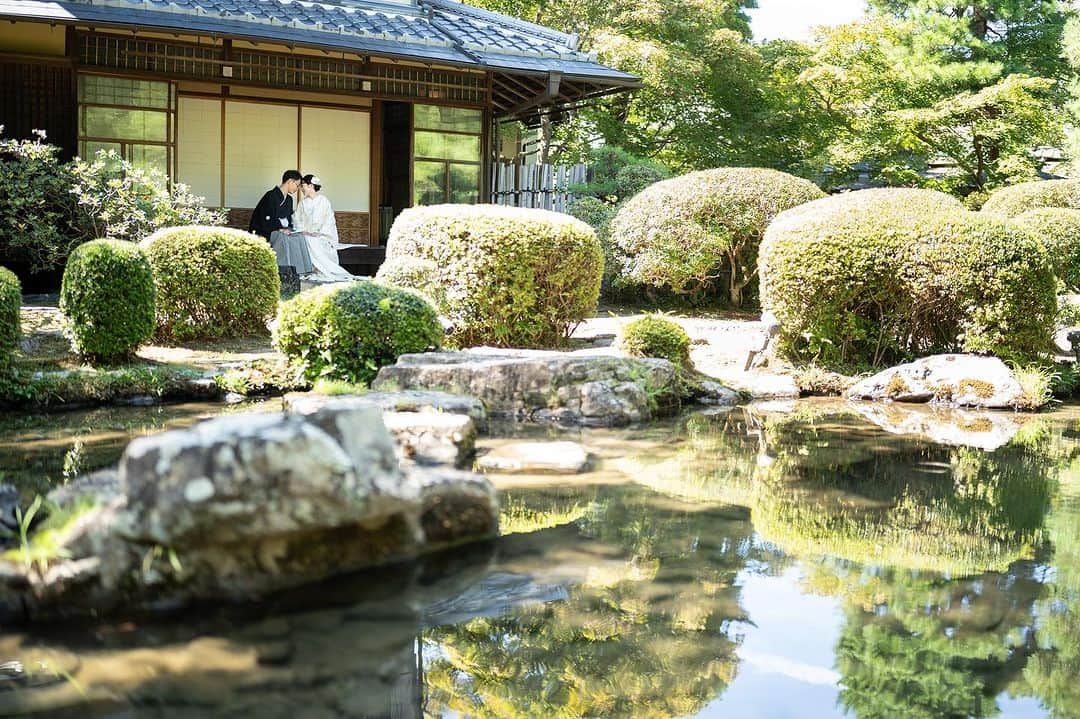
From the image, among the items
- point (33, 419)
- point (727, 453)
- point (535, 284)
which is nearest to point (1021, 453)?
point (727, 453)

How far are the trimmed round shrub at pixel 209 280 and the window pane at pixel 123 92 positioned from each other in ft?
14.9

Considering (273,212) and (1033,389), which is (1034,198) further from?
(273,212)

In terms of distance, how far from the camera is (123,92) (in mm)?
14602

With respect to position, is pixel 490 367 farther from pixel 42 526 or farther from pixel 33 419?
pixel 42 526

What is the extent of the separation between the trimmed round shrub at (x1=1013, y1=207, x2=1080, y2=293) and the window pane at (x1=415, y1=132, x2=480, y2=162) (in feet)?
27.1

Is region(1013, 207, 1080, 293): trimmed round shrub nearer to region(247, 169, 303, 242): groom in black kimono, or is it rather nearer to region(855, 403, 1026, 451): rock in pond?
region(855, 403, 1026, 451): rock in pond

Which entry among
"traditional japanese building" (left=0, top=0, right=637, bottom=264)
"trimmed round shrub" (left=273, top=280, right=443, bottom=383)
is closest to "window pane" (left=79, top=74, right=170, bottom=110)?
"traditional japanese building" (left=0, top=0, right=637, bottom=264)

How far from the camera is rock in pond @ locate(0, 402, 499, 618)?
13.1 feet

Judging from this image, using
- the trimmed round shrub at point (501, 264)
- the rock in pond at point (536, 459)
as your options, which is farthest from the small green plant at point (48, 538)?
the trimmed round shrub at point (501, 264)

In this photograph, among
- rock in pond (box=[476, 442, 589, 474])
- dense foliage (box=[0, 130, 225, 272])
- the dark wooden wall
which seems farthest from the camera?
the dark wooden wall

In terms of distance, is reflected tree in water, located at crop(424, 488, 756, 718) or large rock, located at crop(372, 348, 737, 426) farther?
large rock, located at crop(372, 348, 737, 426)

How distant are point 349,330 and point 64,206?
5074mm

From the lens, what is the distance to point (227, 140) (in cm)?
1733

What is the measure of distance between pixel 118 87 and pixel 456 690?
13.1 metres
